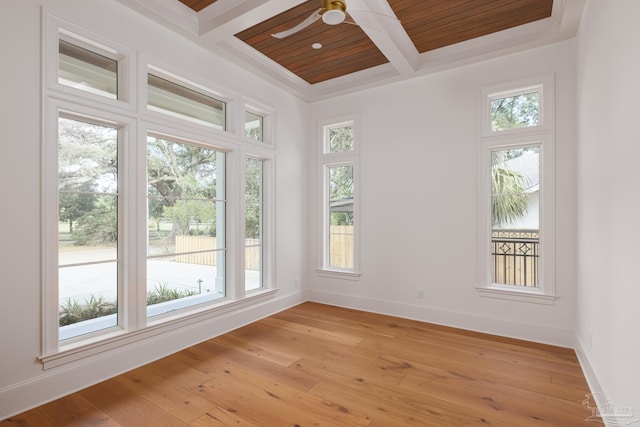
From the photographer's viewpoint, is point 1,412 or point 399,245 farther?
point 399,245

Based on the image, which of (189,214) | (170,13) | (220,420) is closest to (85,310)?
(189,214)

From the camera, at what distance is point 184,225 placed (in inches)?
136

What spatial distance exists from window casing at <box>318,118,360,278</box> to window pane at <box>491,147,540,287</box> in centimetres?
179

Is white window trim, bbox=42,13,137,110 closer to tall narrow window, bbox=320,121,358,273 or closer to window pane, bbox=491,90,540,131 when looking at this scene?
tall narrow window, bbox=320,121,358,273

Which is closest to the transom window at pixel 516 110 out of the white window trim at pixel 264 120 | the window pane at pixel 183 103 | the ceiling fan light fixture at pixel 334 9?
the ceiling fan light fixture at pixel 334 9

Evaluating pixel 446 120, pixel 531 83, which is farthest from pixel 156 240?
pixel 531 83

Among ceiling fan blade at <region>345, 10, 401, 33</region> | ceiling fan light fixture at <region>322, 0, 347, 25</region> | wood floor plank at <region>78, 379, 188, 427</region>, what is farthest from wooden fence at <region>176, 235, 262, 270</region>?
ceiling fan blade at <region>345, 10, 401, 33</region>

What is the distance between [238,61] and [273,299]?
3145mm

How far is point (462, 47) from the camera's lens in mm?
3703

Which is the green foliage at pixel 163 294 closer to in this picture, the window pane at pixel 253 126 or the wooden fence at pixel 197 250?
the wooden fence at pixel 197 250

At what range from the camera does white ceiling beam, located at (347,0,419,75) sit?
282 cm

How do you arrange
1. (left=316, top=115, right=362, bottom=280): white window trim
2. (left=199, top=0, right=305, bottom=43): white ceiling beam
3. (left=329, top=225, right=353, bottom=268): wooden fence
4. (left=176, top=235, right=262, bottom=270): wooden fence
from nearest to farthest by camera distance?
(left=199, top=0, right=305, bottom=43): white ceiling beam < (left=176, top=235, right=262, bottom=270): wooden fence < (left=316, top=115, right=362, bottom=280): white window trim < (left=329, top=225, right=353, bottom=268): wooden fence

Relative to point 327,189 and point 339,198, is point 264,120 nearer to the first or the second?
point 327,189

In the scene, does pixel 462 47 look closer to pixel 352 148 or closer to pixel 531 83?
pixel 531 83
